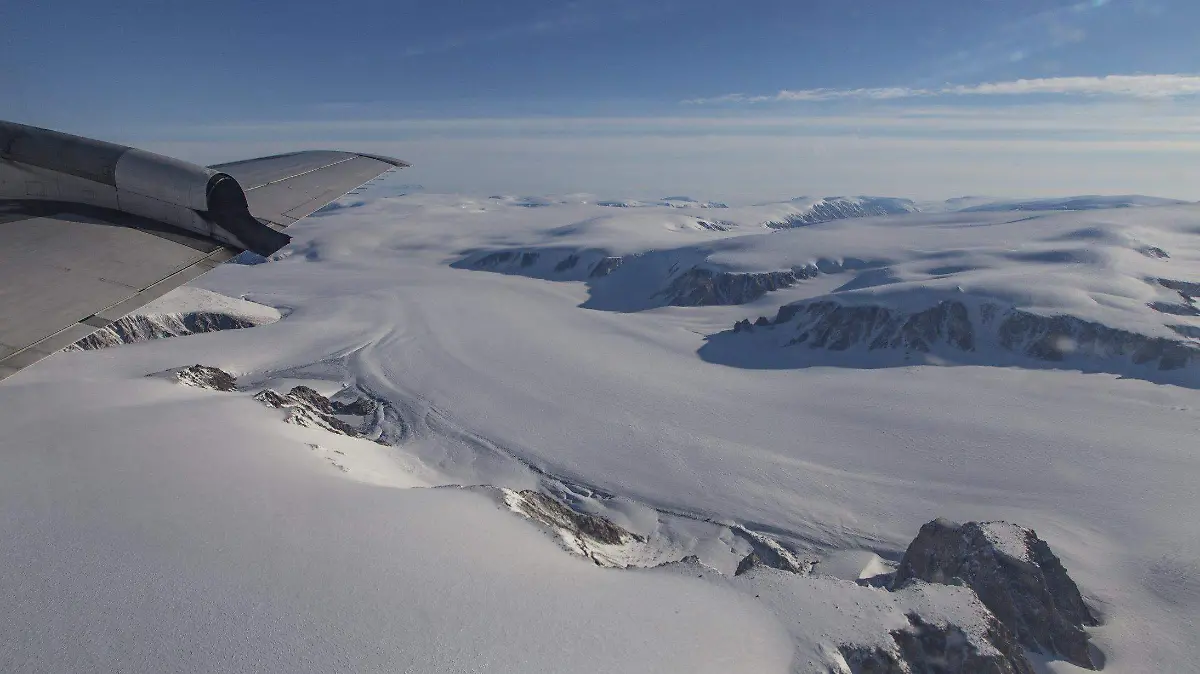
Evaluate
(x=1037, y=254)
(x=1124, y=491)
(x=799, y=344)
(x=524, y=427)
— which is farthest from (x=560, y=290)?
(x=1124, y=491)

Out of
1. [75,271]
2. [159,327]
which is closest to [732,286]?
[159,327]

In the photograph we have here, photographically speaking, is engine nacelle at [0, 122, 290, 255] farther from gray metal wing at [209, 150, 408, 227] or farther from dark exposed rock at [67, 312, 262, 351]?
dark exposed rock at [67, 312, 262, 351]

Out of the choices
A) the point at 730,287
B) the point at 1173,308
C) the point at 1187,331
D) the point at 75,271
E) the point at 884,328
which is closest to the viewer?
the point at 75,271

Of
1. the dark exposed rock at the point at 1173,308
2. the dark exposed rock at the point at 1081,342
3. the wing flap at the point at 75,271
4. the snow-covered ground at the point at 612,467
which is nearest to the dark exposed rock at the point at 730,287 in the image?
the snow-covered ground at the point at 612,467

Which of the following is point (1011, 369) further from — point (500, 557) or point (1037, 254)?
point (500, 557)

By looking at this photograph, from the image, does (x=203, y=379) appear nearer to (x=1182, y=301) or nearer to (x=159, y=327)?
(x=159, y=327)

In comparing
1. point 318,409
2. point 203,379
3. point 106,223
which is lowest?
point 318,409
